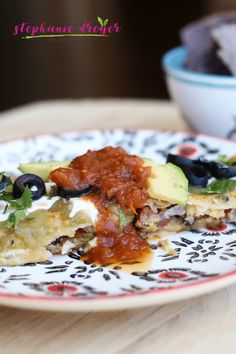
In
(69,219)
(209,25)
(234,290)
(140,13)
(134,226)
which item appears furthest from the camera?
(140,13)

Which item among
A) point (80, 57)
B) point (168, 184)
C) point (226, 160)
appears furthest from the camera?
point (80, 57)

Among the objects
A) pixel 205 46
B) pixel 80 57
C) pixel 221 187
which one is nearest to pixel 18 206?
pixel 221 187

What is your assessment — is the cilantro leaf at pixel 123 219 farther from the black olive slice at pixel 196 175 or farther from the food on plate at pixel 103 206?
the black olive slice at pixel 196 175

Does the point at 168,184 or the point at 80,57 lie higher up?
the point at 168,184

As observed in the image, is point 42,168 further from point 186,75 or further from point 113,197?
point 186,75

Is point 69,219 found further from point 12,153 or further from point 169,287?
point 12,153

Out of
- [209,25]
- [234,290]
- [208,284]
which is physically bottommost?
[234,290]

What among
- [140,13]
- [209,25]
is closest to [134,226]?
[209,25]
